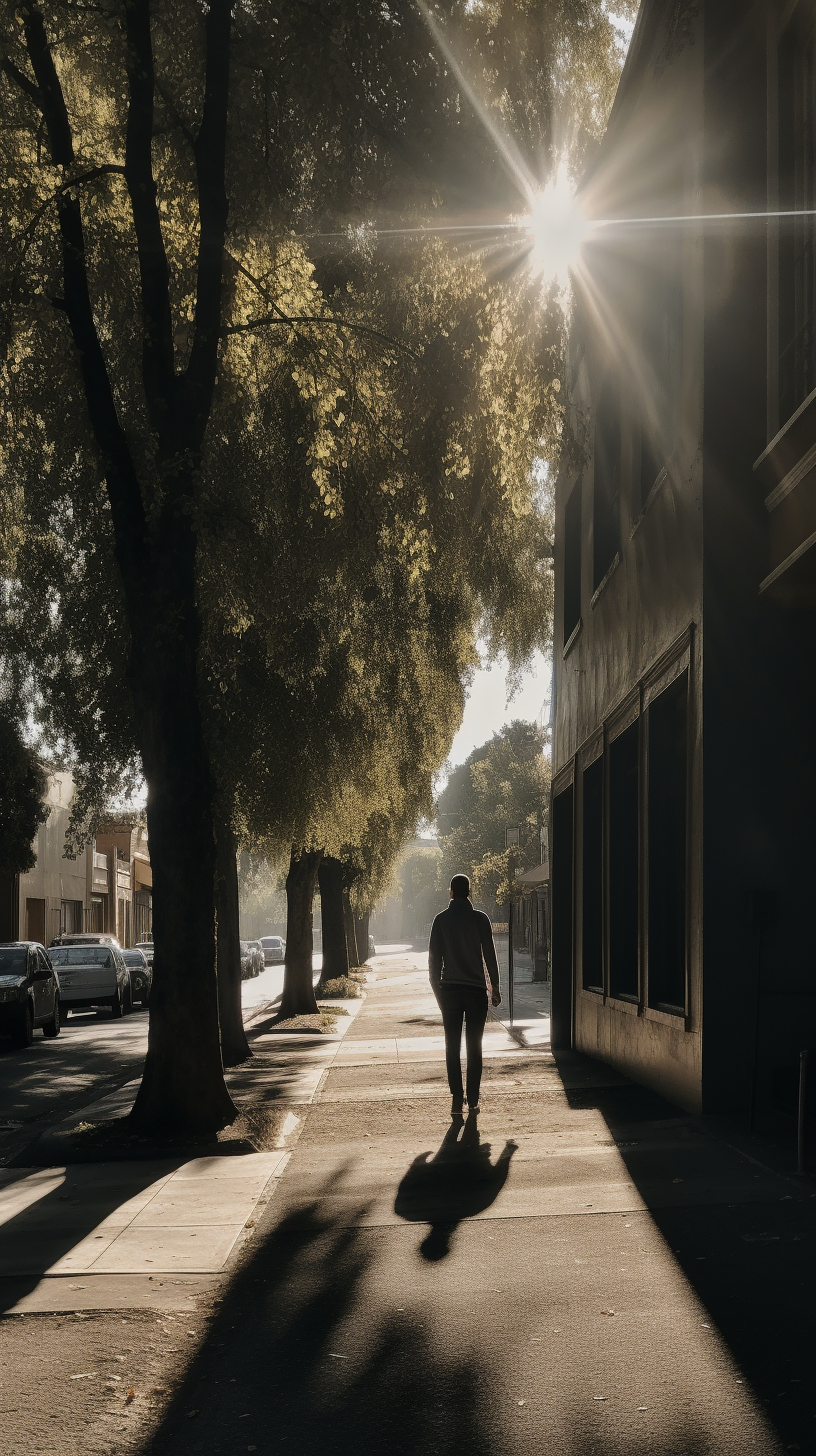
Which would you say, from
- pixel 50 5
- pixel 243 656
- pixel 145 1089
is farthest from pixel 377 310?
pixel 145 1089

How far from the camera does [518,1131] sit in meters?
10.3

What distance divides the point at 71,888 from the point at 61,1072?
3672 centimetres

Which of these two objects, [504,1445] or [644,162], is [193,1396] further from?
[644,162]

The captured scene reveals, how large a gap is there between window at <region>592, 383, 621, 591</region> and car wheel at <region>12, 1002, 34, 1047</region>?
1152 cm

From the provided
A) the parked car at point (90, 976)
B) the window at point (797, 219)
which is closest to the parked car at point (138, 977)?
the parked car at point (90, 976)

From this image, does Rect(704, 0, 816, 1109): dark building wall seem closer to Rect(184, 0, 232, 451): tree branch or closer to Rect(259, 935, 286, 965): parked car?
Rect(184, 0, 232, 451): tree branch

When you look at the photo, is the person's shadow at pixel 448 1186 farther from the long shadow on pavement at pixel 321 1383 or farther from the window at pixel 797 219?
the window at pixel 797 219

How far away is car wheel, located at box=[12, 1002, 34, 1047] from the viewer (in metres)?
22.2

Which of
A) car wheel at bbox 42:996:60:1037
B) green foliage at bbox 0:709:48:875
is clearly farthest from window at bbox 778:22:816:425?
green foliage at bbox 0:709:48:875

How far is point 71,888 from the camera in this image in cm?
5412

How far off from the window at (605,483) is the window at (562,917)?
398 cm

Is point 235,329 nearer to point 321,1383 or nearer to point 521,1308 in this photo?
point 521,1308

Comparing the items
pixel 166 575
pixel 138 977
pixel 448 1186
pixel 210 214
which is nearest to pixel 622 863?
pixel 166 575

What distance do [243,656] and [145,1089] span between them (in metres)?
6.35
